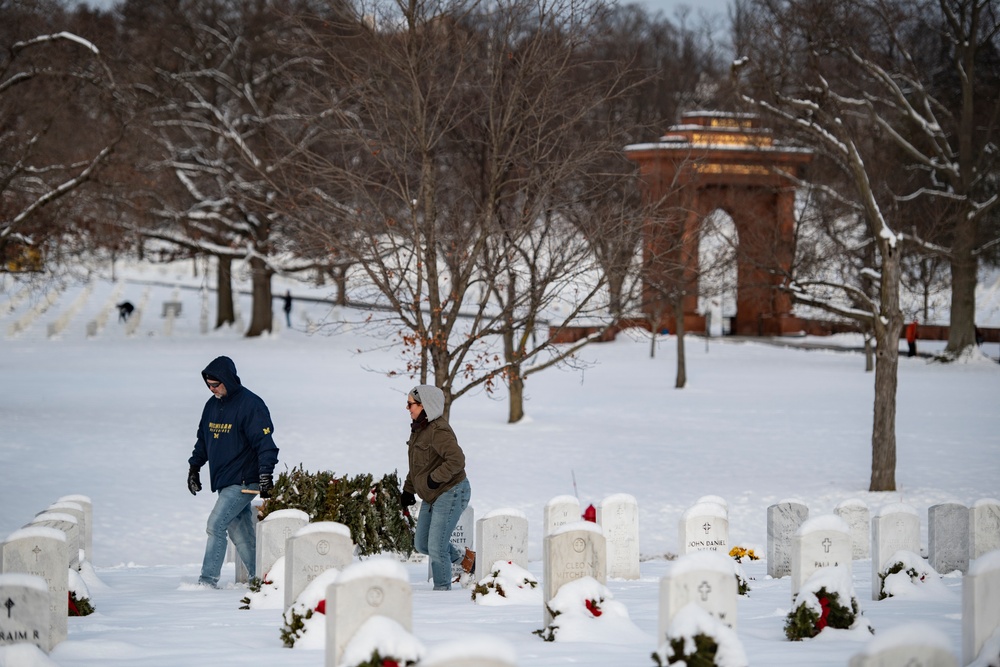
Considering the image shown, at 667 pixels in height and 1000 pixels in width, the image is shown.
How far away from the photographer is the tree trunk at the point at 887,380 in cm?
1595

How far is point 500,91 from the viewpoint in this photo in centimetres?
1405

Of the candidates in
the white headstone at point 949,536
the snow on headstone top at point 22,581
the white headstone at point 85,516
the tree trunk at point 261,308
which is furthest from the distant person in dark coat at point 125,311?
the snow on headstone top at point 22,581

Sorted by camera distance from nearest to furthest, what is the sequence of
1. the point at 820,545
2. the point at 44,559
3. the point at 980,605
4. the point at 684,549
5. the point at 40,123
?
the point at 980,605
the point at 44,559
the point at 820,545
the point at 684,549
the point at 40,123

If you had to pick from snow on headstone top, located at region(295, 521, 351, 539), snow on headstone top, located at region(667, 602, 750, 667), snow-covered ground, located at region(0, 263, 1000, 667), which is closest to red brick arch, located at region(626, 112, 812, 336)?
→ snow-covered ground, located at region(0, 263, 1000, 667)

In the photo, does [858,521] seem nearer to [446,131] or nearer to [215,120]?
[446,131]

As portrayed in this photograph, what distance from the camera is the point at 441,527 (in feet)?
30.4

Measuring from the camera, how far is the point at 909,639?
176 inches

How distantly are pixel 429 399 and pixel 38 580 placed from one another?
356 cm

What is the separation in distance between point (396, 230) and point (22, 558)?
7.66 metres

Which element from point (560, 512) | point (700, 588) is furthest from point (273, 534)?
point (700, 588)

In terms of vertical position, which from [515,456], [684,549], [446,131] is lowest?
[515,456]

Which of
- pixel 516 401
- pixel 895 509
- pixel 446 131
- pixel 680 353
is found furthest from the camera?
pixel 680 353

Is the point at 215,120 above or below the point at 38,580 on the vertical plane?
above

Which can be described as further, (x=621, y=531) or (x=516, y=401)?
(x=516, y=401)
